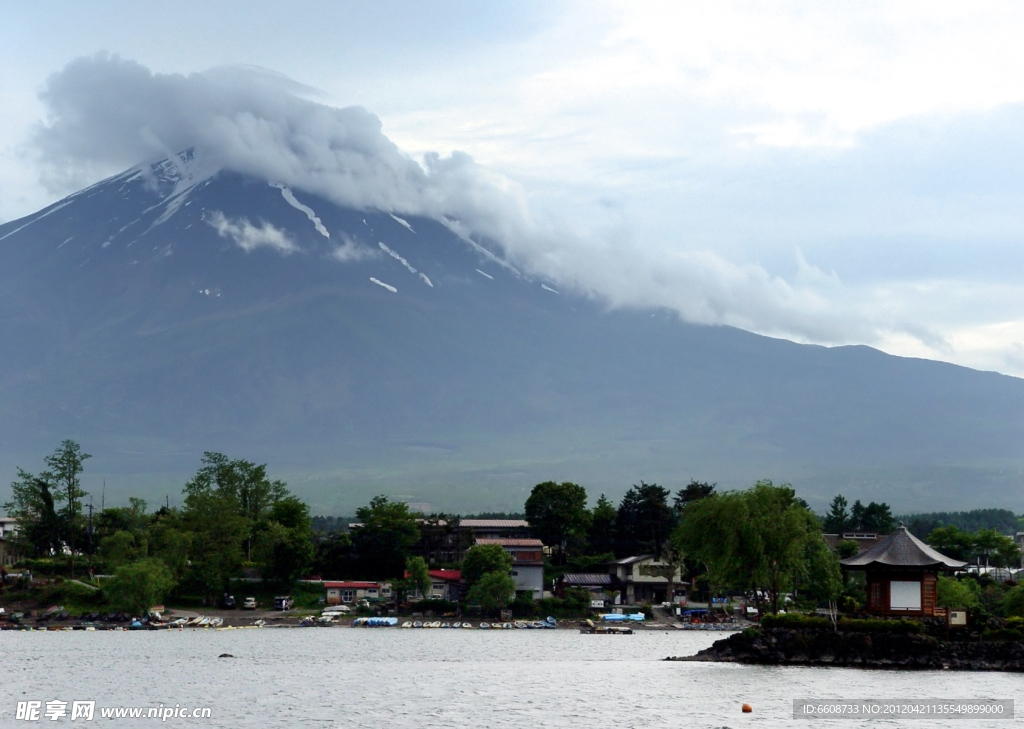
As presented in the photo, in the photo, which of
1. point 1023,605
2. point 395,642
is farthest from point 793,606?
point 395,642

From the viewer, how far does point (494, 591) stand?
107 metres

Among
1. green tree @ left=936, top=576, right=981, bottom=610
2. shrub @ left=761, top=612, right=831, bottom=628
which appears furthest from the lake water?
green tree @ left=936, top=576, right=981, bottom=610

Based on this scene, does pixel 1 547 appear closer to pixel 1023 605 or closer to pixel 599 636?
pixel 599 636

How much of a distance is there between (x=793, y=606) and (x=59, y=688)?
5260 centimetres

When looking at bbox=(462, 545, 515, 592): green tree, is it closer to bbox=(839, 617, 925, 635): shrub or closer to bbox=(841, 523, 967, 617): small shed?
bbox=(841, 523, 967, 617): small shed

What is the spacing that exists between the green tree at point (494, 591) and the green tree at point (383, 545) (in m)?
14.3

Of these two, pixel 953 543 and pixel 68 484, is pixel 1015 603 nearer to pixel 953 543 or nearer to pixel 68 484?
pixel 953 543

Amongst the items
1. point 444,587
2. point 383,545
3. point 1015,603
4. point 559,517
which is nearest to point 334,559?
point 383,545

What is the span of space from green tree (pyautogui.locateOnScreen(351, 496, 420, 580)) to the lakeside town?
147 mm

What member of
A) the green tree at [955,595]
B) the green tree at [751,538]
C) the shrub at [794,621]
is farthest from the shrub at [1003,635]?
the green tree at [955,595]

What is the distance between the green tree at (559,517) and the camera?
13288 centimetres

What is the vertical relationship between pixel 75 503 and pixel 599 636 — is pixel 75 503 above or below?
above

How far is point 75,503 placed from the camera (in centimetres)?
11838

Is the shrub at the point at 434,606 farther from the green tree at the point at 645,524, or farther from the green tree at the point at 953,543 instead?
the green tree at the point at 953,543
